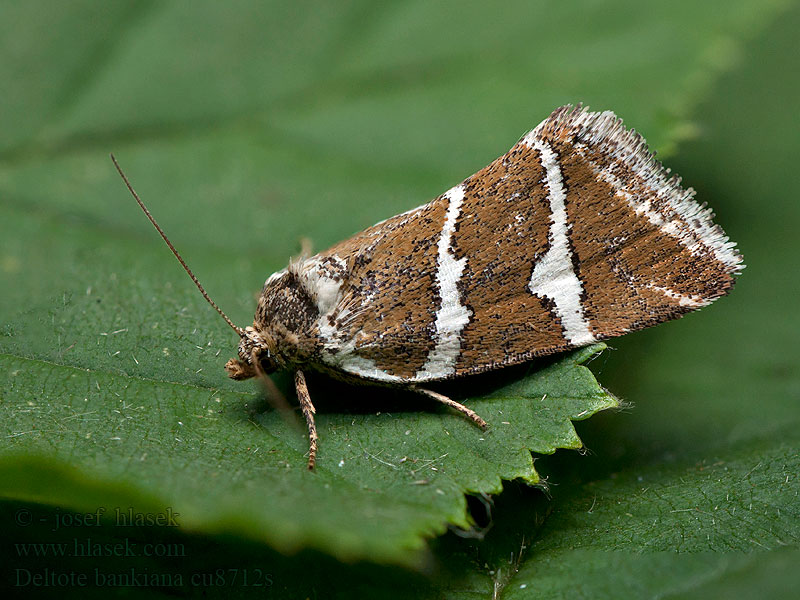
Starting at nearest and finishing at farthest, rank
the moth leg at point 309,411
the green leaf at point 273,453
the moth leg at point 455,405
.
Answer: the green leaf at point 273,453 < the moth leg at point 309,411 < the moth leg at point 455,405

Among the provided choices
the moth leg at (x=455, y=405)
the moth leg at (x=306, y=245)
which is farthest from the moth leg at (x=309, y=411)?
the moth leg at (x=306, y=245)

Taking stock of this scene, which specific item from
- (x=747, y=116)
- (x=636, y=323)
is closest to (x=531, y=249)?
(x=636, y=323)

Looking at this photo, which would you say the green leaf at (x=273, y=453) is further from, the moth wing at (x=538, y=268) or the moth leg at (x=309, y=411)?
the moth wing at (x=538, y=268)

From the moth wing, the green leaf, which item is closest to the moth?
the moth wing

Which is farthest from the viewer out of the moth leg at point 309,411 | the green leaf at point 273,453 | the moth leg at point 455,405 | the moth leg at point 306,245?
the moth leg at point 306,245

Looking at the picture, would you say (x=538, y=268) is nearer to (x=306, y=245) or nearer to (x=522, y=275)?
(x=522, y=275)

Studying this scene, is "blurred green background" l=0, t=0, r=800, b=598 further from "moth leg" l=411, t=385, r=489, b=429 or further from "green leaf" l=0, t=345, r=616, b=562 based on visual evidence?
"moth leg" l=411, t=385, r=489, b=429

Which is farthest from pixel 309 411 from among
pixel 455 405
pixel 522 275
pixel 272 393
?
pixel 522 275

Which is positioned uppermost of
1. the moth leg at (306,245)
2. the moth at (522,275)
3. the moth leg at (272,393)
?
the moth leg at (306,245)

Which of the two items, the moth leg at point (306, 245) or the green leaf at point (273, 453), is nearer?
the green leaf at point (273, 453)
